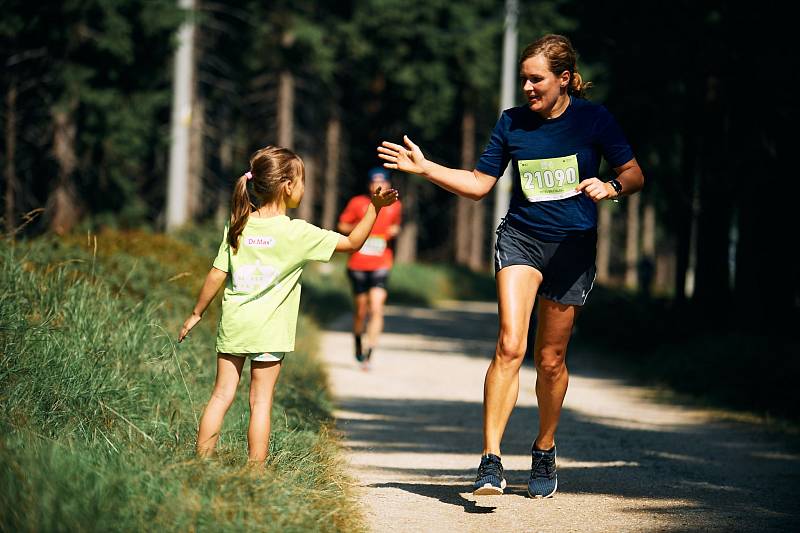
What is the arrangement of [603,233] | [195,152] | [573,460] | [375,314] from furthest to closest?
1. [603,233]
2. [195,152]
3. [375,314]
4. [573,460]

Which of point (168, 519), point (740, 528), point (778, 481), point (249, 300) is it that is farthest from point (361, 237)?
point (778, 481)

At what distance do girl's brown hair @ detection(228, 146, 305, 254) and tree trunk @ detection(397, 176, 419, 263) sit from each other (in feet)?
134

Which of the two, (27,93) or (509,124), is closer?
(509,124)

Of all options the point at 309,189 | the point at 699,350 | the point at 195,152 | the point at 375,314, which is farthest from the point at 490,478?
the point at 309,189

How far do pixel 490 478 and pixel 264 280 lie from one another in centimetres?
135

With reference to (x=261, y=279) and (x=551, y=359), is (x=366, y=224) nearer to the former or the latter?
(x=261, y=279)

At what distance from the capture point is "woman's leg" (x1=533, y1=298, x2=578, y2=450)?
6.08 m

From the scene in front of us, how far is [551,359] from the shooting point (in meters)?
6.15

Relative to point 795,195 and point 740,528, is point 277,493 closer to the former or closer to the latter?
point 740,528

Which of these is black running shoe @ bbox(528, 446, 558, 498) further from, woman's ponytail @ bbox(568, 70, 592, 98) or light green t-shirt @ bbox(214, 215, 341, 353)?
woman's ponytail @ bbox(568, 70, 592, 98)

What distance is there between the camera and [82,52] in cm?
A: 2652

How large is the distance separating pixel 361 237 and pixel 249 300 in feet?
1.87

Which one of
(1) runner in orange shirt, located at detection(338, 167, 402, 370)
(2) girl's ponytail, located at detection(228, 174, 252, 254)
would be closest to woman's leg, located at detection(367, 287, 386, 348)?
(1) runner in orange shirt, located at detection(338, 167, 402, 370)

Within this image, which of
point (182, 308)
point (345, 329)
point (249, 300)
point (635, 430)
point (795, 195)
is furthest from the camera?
point (345, 329)
